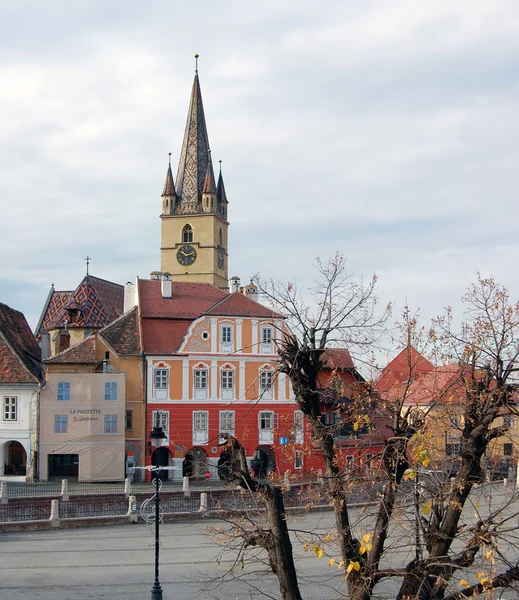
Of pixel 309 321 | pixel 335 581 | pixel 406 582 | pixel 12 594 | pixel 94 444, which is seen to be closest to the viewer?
pixel 406 582

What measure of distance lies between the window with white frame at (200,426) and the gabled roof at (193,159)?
173 feet

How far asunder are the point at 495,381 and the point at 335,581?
1206 cm

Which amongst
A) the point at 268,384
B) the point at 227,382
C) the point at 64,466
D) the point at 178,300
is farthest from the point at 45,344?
the point at 268,384

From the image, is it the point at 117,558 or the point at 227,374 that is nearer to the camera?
the point at 117,558

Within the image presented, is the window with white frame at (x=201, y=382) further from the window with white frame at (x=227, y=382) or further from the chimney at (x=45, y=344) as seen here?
the chimney at (x=45, y=344)

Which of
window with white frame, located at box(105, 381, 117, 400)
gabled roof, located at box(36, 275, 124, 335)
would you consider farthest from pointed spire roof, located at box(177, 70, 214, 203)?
window with white frame, located at box(105, 381, 117, 400)

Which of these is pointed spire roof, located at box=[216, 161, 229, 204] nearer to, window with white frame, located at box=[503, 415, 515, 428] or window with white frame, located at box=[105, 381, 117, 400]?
window with white frame, located at box=[105, 381, 117, 400]

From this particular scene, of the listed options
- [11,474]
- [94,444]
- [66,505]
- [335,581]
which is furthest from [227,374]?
[335,581]

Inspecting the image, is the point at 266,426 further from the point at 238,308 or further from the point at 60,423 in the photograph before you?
the point at 60,423

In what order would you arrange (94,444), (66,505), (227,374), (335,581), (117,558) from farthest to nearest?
(227,374)
(94,444)
(66,505)
(117,558)
(335,581)

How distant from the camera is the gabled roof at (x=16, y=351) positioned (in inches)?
1706

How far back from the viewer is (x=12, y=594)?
19.5m

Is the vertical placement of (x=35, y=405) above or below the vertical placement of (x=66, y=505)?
above

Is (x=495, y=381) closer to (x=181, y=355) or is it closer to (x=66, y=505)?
(x=66, y=505)
